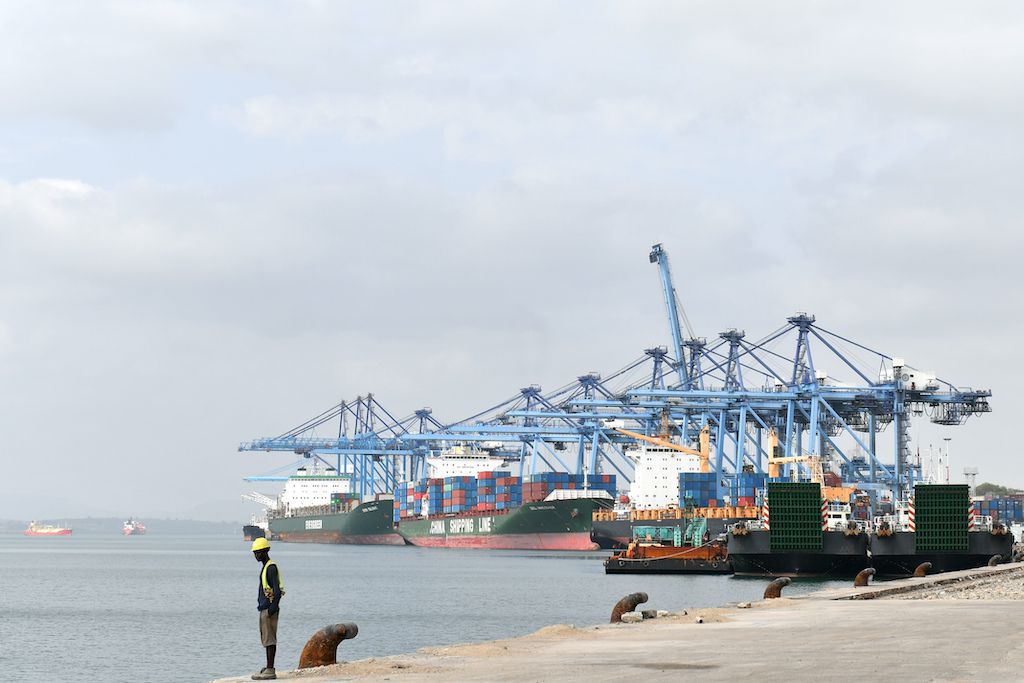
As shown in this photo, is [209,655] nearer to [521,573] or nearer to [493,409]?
[521,573]

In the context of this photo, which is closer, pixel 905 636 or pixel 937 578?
pixel 905 636

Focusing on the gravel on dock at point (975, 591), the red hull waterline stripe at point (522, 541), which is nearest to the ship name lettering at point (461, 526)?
the red hull waterline stripe at point (522, 541)

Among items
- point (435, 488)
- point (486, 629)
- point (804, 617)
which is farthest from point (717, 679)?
point (435, 488)

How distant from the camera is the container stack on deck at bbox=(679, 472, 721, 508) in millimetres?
114312

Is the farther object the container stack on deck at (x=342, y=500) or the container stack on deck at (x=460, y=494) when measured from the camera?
the container stack on deck at (x=342, y=500)

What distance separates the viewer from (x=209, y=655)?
39.8 metres

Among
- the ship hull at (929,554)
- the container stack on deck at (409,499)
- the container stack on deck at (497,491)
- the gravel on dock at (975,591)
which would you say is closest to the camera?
the gravel on dock at (975,591)

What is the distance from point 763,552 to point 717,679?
5362 centimetres

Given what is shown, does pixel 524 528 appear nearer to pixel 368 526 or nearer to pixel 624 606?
pixel 368 526

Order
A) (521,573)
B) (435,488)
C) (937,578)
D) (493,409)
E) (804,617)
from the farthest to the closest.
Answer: (493,409), (435,488), (521,573), (937,578), (804,617)

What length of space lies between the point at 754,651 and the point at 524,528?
12312 centimetres

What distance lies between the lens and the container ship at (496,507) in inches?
5408

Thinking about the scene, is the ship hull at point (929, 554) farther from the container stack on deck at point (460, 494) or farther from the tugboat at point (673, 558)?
the container stack on deck at point (460, 494)

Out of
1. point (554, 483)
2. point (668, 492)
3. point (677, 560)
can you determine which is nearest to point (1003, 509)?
point (668, 492)
